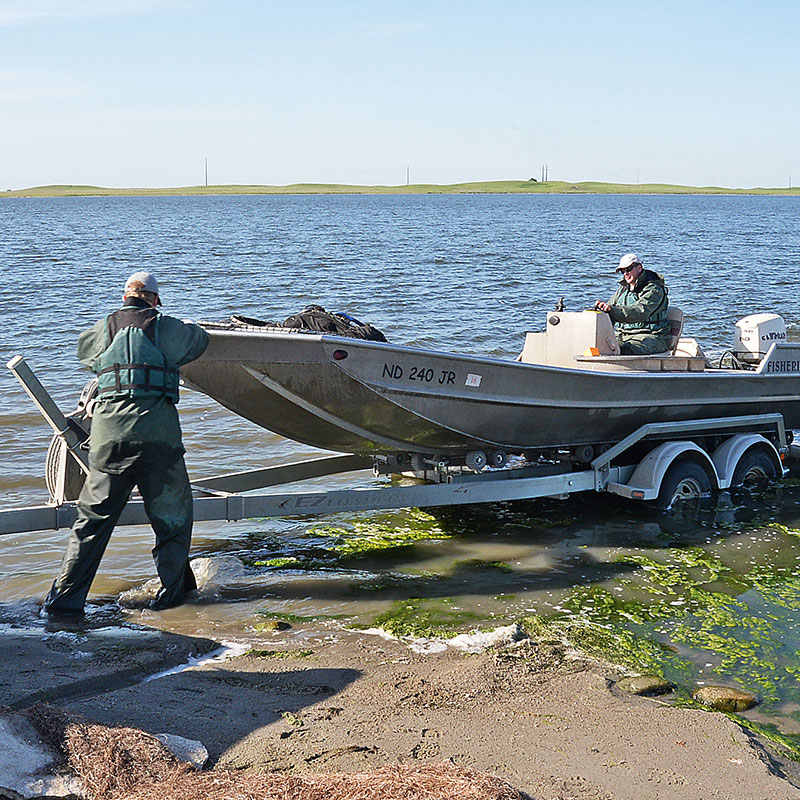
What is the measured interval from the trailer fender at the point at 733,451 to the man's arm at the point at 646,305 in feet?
4.56

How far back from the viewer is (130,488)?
5.80 metres

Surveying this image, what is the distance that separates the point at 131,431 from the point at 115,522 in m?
0.66

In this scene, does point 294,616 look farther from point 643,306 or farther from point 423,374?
point 643,306

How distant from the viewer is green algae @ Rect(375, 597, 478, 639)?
5812 millimetres

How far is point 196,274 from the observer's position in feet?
99.2

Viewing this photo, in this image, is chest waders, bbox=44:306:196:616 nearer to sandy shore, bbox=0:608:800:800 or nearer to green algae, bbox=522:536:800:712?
sandy shore, bbox=0:608:800:800

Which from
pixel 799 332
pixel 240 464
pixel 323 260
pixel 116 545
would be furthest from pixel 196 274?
pixel 116 545

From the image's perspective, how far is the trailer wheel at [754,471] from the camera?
8.87 metres

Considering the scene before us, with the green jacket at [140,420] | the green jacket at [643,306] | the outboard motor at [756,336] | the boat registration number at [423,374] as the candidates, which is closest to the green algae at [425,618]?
the boat registration number at [423,374]

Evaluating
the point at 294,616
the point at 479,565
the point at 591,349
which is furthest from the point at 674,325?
the point at 294,616

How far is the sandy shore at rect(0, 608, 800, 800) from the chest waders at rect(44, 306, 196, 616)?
0.40 m

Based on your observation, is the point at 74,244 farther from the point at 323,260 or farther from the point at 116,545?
the point at 116,545

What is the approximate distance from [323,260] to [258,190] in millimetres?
165818

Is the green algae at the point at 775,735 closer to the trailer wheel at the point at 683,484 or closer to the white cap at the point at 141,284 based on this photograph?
the trailer wheel at the point at 683,484
